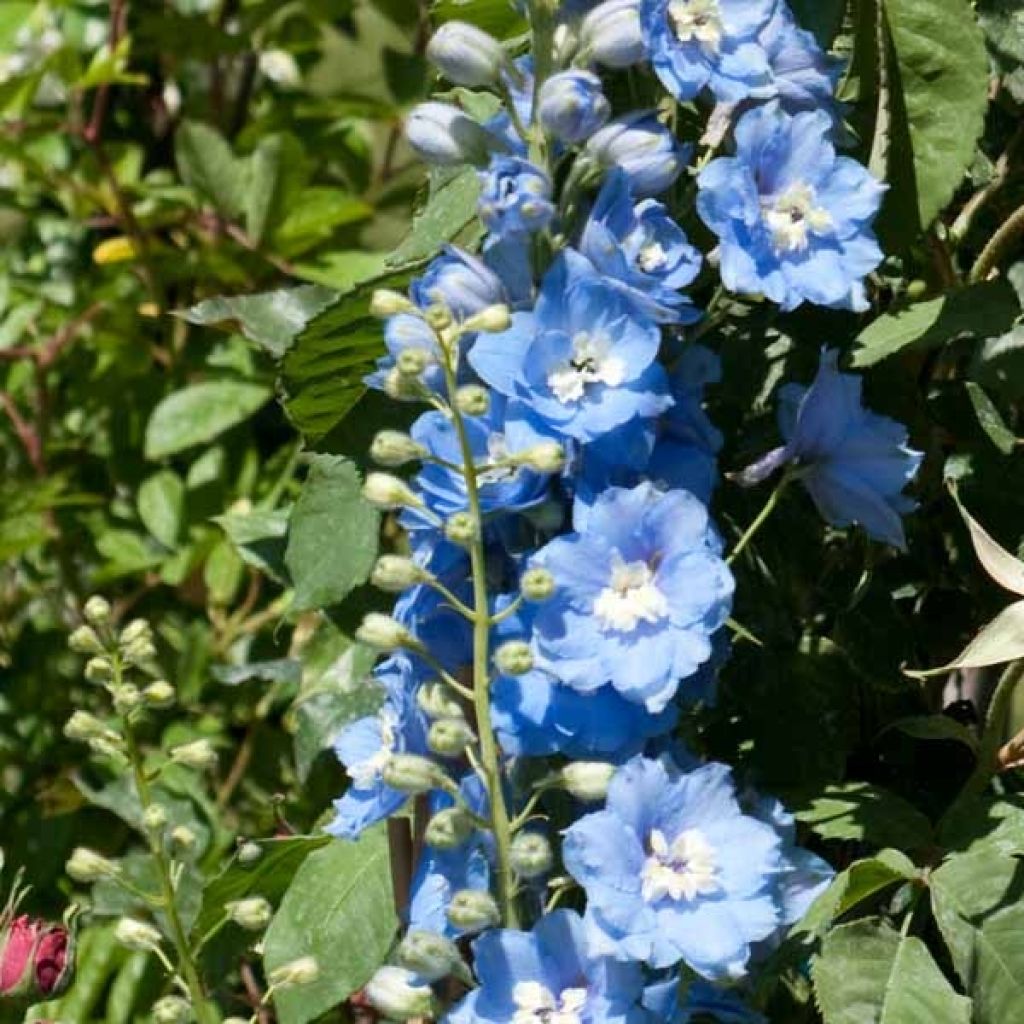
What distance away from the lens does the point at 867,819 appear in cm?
100

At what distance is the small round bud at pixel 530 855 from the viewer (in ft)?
2.75

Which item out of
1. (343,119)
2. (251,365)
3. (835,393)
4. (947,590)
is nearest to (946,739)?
(947,590)

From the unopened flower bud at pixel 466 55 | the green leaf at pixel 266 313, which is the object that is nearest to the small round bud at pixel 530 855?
the unopened flower bud at pixel 466 55

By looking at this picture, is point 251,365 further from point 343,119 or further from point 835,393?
point 835,393

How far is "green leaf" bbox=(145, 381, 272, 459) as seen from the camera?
5.77ft

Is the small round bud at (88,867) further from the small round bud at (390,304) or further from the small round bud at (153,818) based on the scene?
the small round bud at (390,304)

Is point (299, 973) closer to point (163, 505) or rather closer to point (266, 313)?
point (266, 313)

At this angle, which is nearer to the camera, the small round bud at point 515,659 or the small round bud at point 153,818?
the small round bud at point 515,659

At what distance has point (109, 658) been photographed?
0.98 metres

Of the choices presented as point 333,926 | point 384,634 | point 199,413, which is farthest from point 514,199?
point 199,413

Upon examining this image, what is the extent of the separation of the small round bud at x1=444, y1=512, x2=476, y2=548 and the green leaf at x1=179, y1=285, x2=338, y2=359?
1.57 feet

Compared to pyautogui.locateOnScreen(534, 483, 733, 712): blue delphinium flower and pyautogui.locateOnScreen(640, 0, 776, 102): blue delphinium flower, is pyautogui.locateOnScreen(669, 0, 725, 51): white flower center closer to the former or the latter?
pyautogui.locateOnScreen(640, 0, 776, 102): blue delphinium flower

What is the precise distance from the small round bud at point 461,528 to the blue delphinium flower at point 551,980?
154 millimetres

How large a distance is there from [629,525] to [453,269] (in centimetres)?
13
